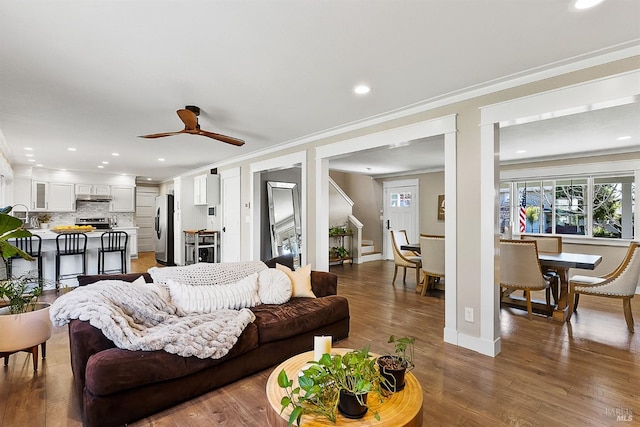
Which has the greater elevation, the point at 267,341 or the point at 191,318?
the point at 191,318

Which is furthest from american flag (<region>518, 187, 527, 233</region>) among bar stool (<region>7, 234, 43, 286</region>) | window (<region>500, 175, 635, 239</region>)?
bar stool (<region>7, 234, 43, 286</region>)

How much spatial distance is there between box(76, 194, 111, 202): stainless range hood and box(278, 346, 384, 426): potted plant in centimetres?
920

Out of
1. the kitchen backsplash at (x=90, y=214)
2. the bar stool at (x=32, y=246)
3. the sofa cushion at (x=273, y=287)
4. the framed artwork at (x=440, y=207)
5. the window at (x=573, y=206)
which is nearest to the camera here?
the sofa cushion at (x=273, y=287)

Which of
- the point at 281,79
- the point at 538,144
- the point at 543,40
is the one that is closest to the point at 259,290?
the point at 281,79

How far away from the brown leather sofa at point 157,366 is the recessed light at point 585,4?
2.74 metres

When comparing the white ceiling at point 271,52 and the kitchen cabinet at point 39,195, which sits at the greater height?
the white ceiling at point 271,52

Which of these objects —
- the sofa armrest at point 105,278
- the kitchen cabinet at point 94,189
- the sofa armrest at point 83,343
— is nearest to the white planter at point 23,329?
the sofa armrest at point 105,278

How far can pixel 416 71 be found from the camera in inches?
101

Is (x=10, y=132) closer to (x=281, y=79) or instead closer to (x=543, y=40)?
(x=281, y=79)

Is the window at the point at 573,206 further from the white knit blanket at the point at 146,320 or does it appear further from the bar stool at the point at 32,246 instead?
the bar stool at the point at 32,246

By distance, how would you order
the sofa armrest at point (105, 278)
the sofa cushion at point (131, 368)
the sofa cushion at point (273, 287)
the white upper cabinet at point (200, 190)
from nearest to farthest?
the sofa cushion at point (131, 368), the sofa armrest at point (105, 278), the sofa cushion at point (273, 287), the white upper cabinet at point (200, 190)

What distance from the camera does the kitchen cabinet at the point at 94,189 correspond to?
319 inches

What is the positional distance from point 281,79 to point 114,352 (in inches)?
93.4

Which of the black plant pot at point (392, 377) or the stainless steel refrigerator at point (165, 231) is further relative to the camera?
the stainless steel refrigerator at point (165, 231)
